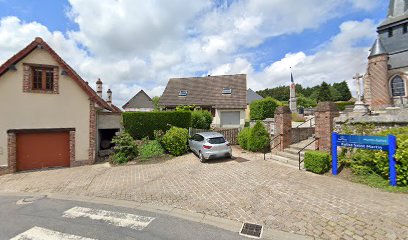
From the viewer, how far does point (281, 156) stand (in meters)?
11.0

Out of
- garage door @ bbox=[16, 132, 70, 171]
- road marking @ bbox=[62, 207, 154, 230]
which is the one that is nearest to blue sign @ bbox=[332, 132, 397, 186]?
road marking @ bbox=[62, 207, 154, 230]

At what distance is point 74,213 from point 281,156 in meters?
9.54

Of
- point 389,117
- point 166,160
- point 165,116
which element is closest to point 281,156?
point 389,117

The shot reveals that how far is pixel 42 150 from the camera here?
461 inches

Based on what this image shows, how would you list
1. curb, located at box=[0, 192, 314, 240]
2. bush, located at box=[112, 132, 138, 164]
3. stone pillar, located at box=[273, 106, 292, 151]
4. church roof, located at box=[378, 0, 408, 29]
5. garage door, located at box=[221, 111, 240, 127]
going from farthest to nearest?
church roof, located at box=[378, 0, 408, 29] → garage door, located at box=[221, 111, 240, 127] → bush, located at box=[112, 132, 138, 164] → stone pillar, located at box=[273, 106, 292, 151] → curb, located at box=[0, 192, 314, 240]

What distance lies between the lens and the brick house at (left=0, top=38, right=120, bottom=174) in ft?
36.2

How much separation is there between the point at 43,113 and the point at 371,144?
15801 millimetres

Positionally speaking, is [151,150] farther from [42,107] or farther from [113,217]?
[113,217]

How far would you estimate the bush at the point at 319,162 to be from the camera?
826cm

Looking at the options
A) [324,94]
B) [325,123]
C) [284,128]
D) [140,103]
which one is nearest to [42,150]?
[284,128]

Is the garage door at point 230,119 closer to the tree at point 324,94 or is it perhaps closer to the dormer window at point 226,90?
the dormer window at point 226,90

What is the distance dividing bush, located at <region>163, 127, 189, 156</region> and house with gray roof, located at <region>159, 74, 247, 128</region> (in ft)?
38.2

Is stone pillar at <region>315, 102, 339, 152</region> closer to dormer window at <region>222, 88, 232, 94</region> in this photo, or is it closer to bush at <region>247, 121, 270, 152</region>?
bush at <region>247, 121, 270, 152</region>

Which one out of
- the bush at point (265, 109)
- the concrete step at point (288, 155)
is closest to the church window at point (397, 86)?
the bush at point (265, 109)
